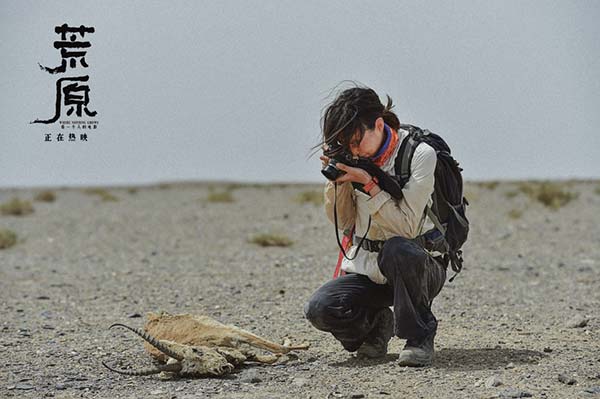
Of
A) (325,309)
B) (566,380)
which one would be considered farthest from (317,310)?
(566,380)

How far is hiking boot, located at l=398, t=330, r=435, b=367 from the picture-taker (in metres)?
5.00

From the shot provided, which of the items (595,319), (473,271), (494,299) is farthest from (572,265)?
(595,319)

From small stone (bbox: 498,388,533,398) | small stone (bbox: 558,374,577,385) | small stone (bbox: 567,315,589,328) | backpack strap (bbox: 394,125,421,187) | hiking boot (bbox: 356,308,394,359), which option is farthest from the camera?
small stone (bbox: 567,315,589,328)

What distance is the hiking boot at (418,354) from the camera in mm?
5000

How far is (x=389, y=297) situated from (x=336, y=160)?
39.2 inches

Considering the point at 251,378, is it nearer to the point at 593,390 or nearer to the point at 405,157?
the point at 405,157

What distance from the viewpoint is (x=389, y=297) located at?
5.30 m

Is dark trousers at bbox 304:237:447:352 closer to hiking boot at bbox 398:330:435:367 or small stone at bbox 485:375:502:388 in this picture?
hiking boot at bbox 398:330:435:367

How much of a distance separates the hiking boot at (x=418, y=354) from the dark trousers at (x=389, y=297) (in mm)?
36

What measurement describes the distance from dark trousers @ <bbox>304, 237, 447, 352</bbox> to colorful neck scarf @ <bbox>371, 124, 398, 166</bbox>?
43 cm

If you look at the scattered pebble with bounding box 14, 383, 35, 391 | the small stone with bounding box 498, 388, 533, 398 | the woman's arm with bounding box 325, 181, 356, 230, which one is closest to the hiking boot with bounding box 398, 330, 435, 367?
the small stone with bounding box 498, 388, 533, 398

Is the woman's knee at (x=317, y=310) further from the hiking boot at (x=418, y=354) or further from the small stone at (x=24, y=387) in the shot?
the small stone at (x=24, y=387)

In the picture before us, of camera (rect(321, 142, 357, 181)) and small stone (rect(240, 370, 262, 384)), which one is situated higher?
camera (rect(321, 142, 357, 181))

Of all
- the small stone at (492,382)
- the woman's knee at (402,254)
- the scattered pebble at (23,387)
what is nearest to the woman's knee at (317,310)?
the woman's knee at (402,254)
